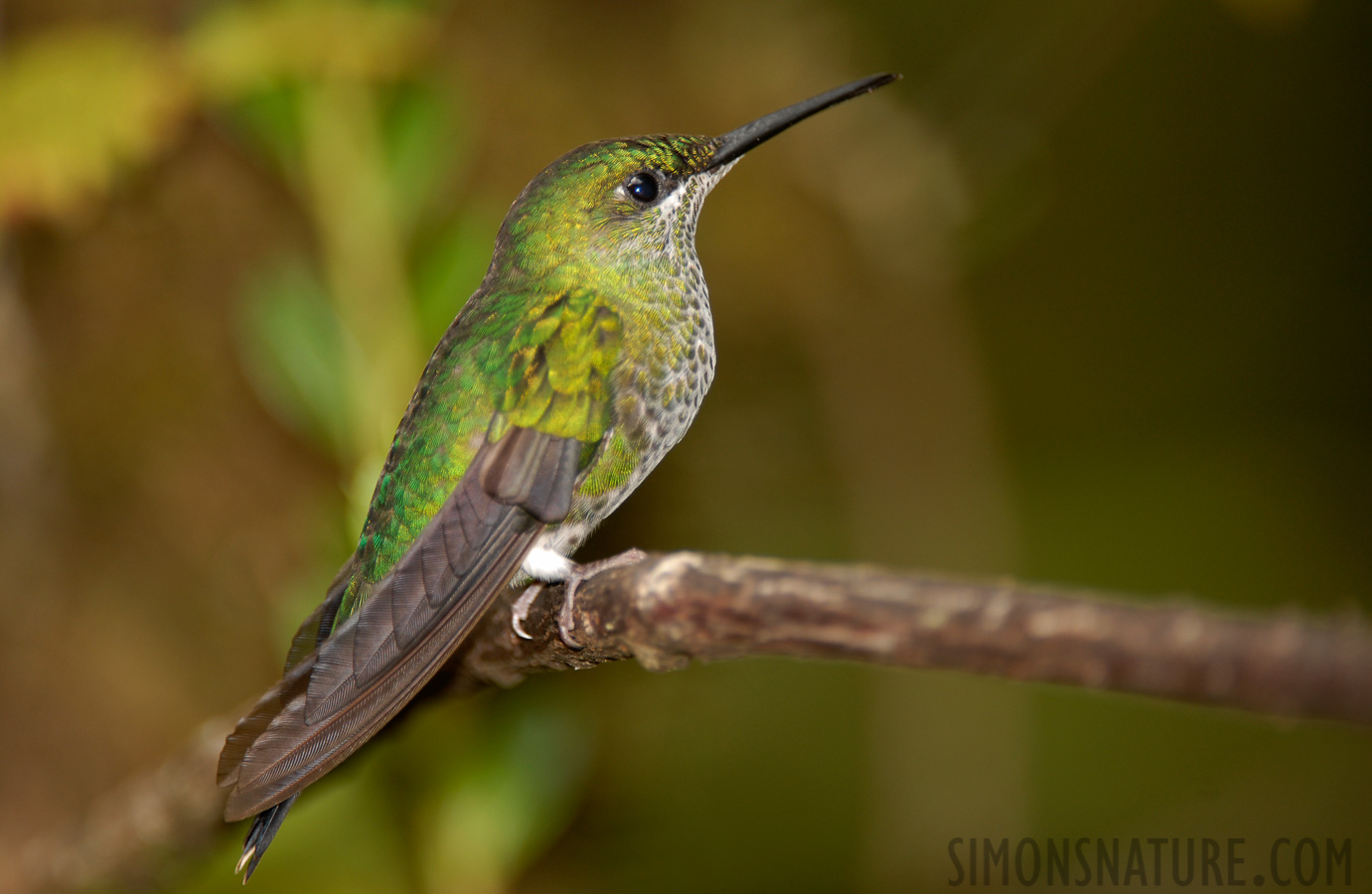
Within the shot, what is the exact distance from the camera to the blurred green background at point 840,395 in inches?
137

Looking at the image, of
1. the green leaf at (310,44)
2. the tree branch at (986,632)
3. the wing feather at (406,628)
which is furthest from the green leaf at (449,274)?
the tree branch at (986,632)

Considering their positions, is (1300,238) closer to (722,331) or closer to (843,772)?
(722,331)

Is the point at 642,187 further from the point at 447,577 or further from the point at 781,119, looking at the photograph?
the point at 447,577

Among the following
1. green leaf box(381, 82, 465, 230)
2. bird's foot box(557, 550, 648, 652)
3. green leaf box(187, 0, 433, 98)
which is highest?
green leaf box(187, 0, 433, 98)

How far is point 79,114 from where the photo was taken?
2.75 metres

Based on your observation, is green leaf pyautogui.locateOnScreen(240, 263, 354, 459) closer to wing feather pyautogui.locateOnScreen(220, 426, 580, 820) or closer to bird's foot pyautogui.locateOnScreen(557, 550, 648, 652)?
wing feather pyautogui.locateOnScreen(220, 426, 580, 820)

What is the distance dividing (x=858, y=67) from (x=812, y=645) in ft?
11.4

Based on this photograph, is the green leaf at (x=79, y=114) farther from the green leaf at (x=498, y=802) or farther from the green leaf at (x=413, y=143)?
the green leaf at (x=498, y=802)

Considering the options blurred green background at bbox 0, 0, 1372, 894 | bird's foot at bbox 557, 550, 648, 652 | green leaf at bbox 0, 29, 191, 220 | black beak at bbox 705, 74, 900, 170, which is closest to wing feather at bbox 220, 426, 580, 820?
bird's foot at bbox 557, 550, 648, 652

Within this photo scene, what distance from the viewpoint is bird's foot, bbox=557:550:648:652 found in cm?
130

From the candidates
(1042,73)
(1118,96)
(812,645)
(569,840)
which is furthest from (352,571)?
(1118,96)

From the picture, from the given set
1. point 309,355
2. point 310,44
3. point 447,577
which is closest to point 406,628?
point 447,577

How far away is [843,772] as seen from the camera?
390 cm

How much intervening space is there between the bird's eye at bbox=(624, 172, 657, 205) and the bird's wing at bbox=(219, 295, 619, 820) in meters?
0.25
